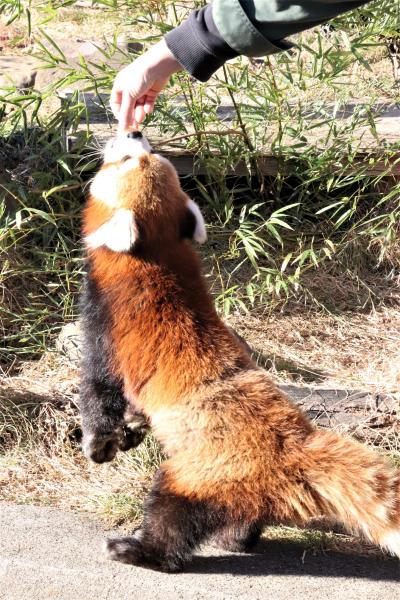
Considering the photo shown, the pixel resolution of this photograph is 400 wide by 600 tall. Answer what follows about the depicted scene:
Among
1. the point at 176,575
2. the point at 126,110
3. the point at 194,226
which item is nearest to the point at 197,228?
the point at 194,226

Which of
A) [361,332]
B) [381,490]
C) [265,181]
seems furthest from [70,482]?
[265,181]

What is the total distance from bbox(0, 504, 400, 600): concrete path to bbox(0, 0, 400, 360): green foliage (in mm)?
1414

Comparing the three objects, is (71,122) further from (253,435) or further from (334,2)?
(334,2)

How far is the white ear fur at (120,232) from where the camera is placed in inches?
130

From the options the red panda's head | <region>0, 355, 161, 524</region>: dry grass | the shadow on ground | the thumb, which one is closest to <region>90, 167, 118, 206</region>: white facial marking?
the red panda's head

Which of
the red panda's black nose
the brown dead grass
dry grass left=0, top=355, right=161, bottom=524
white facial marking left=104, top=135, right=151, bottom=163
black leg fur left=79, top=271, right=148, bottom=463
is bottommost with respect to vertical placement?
the brown dead grass

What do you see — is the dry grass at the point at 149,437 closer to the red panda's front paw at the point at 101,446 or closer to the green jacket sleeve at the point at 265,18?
the red panda's front paw at the point at 101,446

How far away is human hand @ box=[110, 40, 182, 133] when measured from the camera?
2650 mm

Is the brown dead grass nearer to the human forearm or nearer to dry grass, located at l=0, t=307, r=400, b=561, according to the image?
dry grass, located at l=0, t=307, r=400, b=561

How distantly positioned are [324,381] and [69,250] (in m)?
1.55

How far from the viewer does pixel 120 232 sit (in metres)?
3.32

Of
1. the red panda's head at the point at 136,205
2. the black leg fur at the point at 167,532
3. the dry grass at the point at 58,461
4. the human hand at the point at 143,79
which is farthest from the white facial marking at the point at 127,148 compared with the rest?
the black leg fur at the point at 167,532

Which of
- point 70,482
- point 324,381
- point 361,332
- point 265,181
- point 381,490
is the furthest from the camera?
point 265,181

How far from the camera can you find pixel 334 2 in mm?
2256
